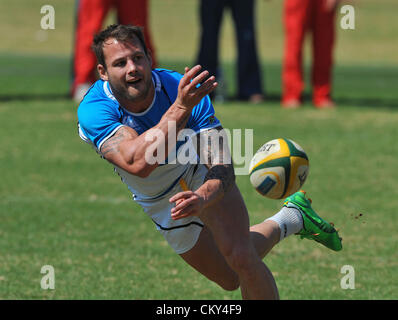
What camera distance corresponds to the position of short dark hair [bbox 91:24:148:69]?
18.1ft

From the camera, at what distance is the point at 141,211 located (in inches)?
373

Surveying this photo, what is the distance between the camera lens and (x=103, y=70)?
18.6 feet

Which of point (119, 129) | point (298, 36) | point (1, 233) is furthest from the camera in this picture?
point (298, 36)

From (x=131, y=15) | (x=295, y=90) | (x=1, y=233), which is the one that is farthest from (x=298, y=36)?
(x=1, y=233)

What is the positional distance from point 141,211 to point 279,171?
325 cm

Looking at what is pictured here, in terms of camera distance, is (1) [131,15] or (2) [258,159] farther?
(1) [131,15]
